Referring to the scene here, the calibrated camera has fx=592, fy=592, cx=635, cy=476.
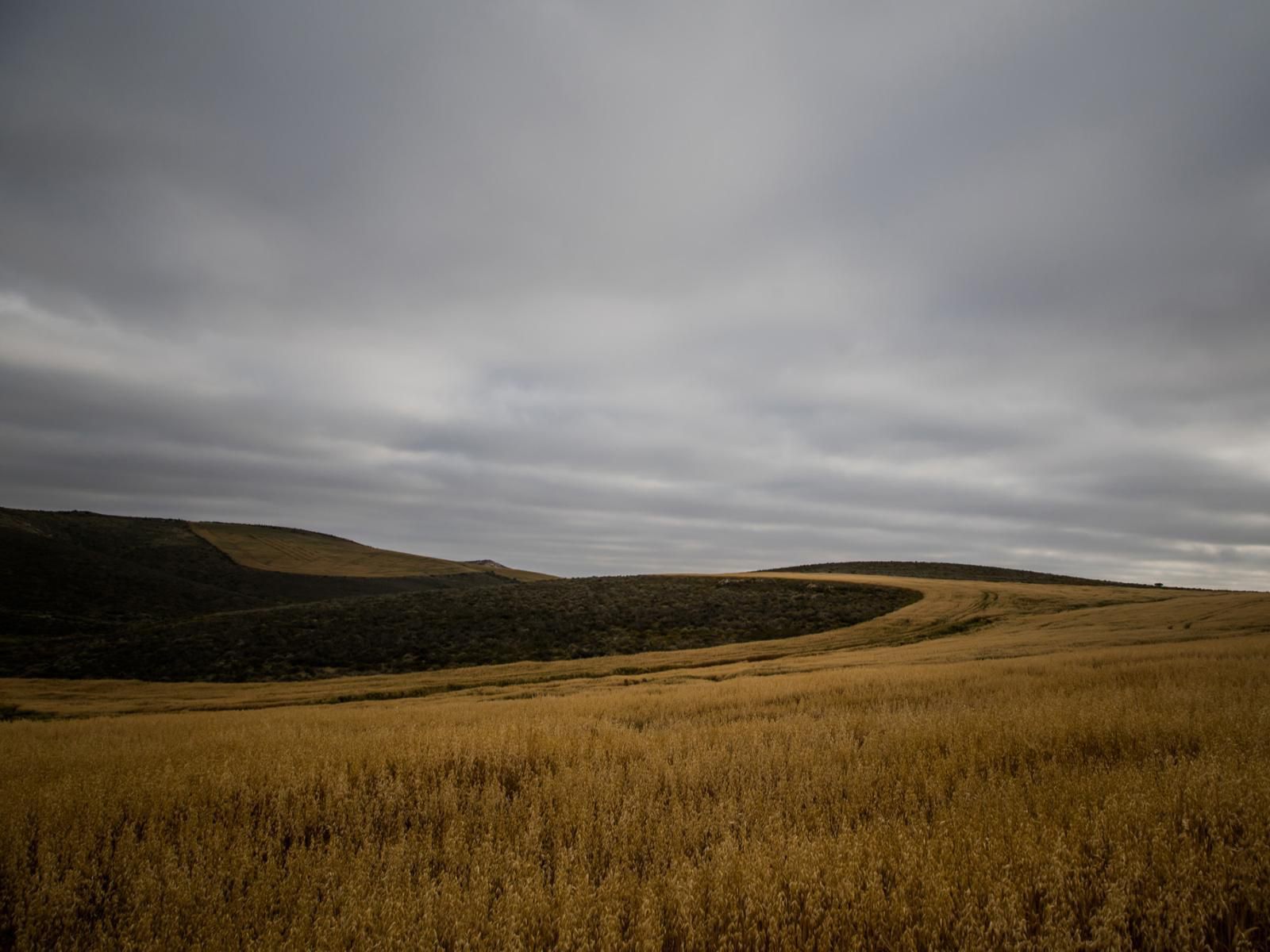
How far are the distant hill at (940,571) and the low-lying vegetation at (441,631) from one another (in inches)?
1319

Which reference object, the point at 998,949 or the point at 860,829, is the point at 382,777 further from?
the point at 998,949

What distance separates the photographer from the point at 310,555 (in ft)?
358

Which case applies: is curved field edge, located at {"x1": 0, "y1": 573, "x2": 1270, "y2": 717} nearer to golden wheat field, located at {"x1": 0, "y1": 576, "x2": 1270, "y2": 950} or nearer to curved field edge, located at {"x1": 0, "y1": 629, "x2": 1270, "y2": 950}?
golden wheat field, located at {"x1": 0, "y1": 576, "x2": 1270, "y2": 950}

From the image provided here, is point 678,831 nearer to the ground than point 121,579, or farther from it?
farther from it

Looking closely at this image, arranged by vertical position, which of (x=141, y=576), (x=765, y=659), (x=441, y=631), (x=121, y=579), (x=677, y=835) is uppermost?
(x=677, y=835)

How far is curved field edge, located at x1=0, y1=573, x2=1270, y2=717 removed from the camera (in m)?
22.8

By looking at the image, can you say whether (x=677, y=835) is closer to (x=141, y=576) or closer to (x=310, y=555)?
(x=141, y=576)

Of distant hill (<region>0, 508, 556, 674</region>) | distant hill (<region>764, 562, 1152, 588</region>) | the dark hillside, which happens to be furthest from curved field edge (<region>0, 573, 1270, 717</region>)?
distant hill (<region>764, 562, 1152, 588</region>)

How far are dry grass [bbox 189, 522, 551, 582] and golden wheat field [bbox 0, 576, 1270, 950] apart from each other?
99190mm

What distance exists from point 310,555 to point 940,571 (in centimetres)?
10743

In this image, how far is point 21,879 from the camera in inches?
173

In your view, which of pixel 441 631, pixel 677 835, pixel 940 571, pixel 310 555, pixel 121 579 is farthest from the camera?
pixel 310 555

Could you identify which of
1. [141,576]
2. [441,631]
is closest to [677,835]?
[441,631]

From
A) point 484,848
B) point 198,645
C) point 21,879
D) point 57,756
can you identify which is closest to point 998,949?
point 484,848
